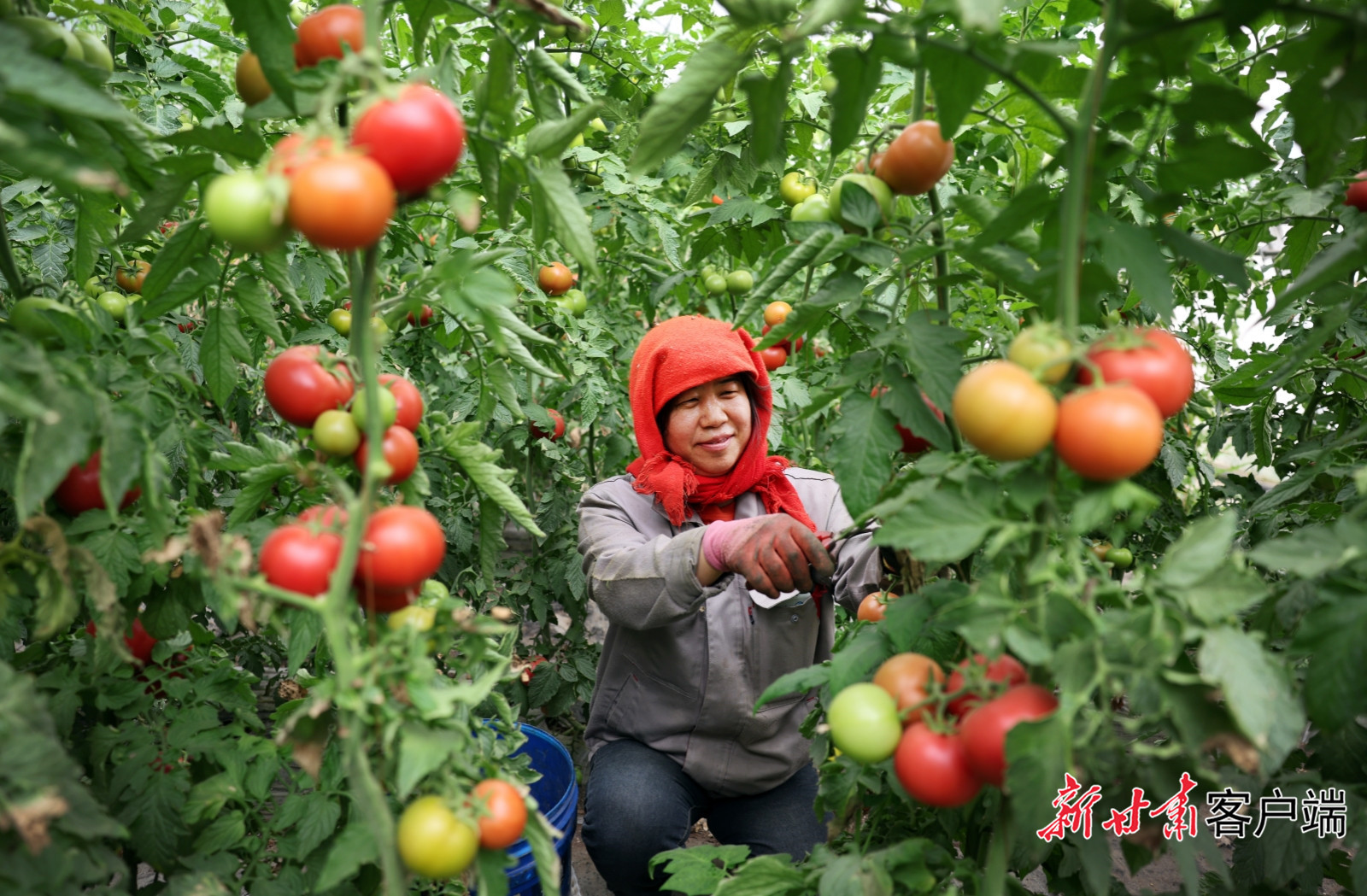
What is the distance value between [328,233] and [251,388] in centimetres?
223

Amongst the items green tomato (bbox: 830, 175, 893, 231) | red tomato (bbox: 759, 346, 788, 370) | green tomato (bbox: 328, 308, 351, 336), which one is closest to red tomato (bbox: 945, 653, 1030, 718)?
green tomato (bbox: 830, 175, 893, 231)

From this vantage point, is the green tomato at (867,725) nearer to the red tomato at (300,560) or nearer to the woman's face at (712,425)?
the red tomato at (300,560)

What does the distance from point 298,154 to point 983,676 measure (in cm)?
79

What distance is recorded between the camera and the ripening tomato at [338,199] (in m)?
0.66

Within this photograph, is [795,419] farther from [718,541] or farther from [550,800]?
[550,800]

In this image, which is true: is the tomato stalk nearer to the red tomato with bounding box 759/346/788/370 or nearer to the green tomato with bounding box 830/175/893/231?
the green tomato with bounding box 830/175/893/231

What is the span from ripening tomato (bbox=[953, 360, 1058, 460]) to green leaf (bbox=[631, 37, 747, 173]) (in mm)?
427

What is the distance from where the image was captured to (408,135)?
0.70m

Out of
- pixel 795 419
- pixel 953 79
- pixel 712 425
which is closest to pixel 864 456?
pixel 795 419

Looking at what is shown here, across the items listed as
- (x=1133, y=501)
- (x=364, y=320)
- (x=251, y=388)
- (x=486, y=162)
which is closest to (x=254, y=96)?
(x=486, y=162)

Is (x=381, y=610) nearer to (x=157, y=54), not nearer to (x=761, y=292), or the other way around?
(x=761, y=292)

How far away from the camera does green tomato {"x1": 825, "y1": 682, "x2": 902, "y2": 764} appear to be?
88cm

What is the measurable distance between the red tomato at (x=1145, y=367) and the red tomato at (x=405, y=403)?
71 centimetres

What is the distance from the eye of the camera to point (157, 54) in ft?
6.96
